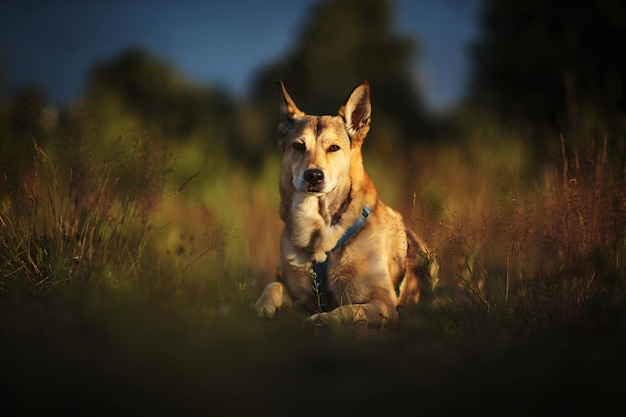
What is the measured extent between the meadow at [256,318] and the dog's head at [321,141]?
27.2 inches

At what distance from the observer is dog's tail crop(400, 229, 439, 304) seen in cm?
418

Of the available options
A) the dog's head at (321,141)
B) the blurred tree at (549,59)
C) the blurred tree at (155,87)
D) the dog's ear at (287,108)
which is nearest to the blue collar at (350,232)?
the dog's head at (321,141)

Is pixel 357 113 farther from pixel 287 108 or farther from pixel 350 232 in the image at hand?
pixel 350 232

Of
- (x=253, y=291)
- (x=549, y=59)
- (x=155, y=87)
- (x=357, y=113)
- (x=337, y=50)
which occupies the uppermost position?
(x=337, y=50)

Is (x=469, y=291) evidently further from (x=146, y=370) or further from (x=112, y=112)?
(x=112, y=112)

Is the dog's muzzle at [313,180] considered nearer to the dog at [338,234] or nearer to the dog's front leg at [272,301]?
the dog at [338,234]

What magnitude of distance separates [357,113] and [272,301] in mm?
1703

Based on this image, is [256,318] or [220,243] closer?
[256,318]

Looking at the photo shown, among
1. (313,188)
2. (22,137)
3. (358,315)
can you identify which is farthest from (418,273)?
(22,137)

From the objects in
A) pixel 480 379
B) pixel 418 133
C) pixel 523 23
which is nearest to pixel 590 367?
pixel 480 379

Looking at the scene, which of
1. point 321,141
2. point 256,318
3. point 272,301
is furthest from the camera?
point 321,141

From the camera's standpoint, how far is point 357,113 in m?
4.61

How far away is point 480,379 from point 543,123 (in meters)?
8.59

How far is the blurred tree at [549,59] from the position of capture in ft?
29.9
